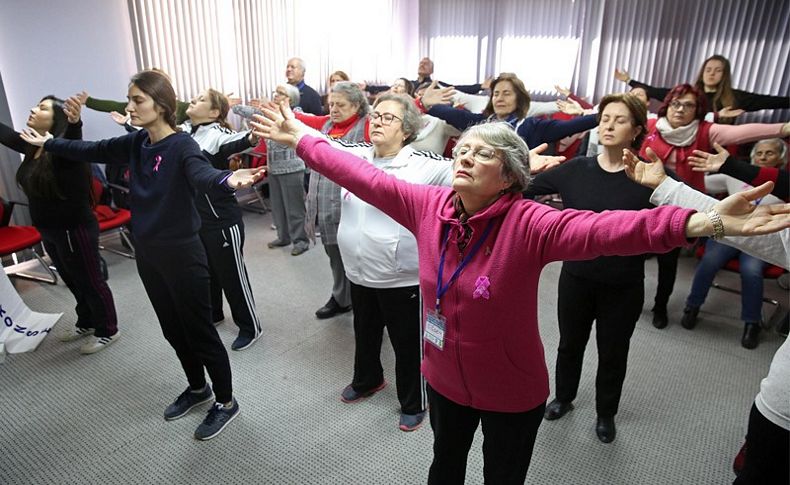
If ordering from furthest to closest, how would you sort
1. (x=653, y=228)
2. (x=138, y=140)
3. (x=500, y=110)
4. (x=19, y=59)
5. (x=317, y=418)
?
(x=19, y=59) → (x=500, y=110) → (x=317, y=418) → (x=138, y=140) → (x=653, y=228)

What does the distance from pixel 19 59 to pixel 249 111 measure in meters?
2.16

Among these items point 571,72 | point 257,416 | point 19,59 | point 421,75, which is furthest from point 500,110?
point 571,72

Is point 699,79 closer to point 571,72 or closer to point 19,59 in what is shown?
point 571,72

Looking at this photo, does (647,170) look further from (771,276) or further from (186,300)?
(771,276)

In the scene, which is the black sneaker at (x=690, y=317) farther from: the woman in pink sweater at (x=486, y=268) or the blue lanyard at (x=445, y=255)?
the blue lanyard at (x=445, y=255)

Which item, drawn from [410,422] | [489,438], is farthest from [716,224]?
[410,422]

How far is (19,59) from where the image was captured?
426cm

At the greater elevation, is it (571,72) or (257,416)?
(571,72)

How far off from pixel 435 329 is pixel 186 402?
1.67 m

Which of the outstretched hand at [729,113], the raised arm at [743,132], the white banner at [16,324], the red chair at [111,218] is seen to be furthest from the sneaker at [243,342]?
the outstretched hand at [729,113]

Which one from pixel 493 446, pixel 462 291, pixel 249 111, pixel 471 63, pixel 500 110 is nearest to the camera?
pixel 462 291

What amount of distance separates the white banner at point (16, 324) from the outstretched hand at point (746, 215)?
329 cm

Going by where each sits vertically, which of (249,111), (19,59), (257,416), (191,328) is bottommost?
(257,416)

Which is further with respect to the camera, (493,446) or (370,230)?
(370,230)
